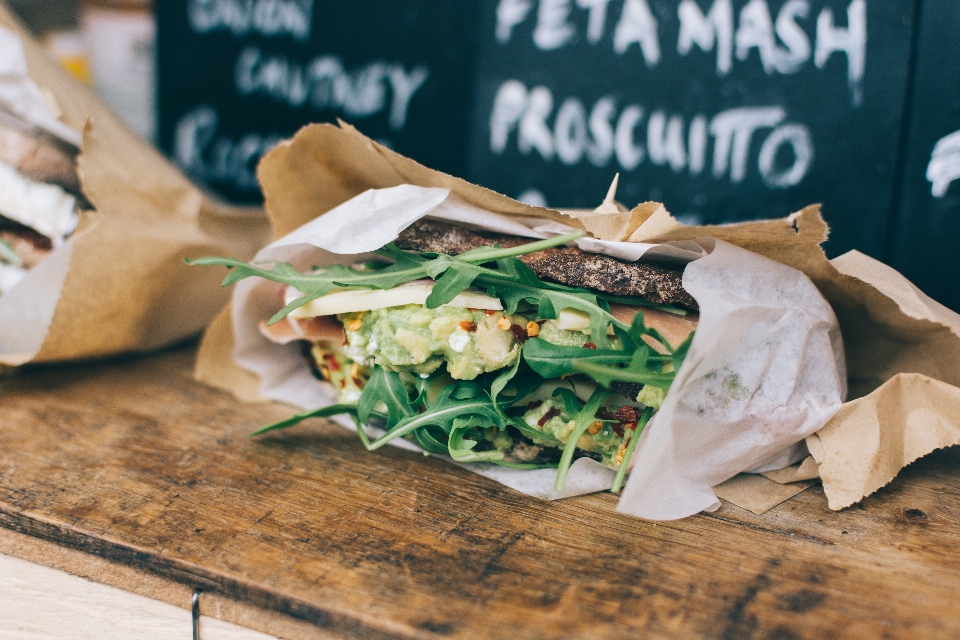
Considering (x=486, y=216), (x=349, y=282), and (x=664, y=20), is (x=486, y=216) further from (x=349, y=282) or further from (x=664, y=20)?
(x=664, y=20)

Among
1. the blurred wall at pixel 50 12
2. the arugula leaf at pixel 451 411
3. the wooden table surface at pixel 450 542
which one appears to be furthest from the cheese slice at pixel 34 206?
the blurred wall at pixel 50 12

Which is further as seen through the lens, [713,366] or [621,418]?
[621,418]

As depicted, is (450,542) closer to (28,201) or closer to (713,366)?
(713,366)

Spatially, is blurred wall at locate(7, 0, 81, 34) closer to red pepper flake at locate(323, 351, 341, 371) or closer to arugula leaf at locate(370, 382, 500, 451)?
red pepper flake at locate(323, 351, 341, 371)

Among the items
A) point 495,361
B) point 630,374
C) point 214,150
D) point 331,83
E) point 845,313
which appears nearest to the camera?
point 630,374

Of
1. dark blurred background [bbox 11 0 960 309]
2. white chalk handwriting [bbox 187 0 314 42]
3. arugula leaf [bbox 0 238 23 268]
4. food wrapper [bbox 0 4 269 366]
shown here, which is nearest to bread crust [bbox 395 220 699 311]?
dark blurred background [bbox 11 0 960 309]

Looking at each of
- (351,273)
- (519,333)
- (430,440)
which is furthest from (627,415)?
(351,273)

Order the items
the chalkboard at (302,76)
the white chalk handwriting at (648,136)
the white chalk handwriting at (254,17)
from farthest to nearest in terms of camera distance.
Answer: the white chalk handwriting at (254,17) < the chalkboard at (302,76) < the white chalk handwriting at (648,136)

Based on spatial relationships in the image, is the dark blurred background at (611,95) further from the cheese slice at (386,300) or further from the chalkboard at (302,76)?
the cheese slice at (386,300)
